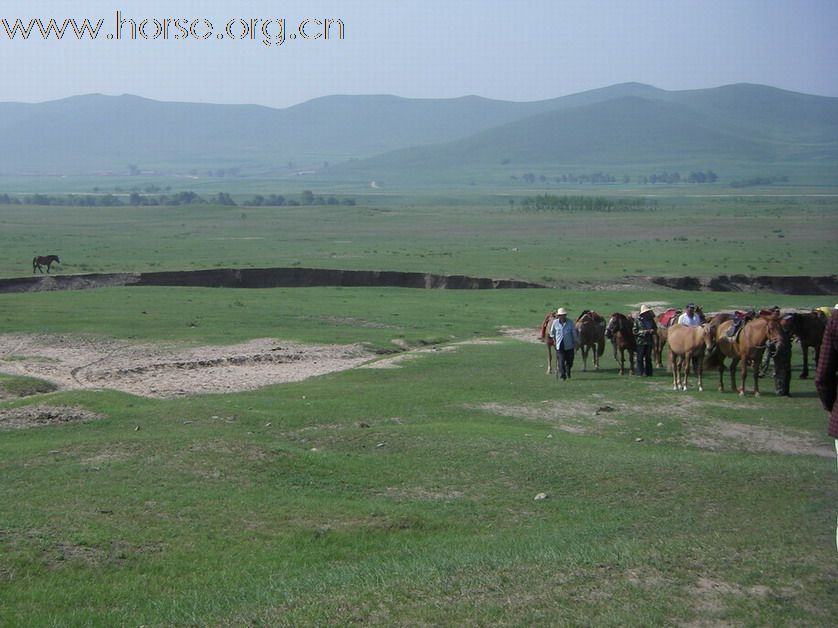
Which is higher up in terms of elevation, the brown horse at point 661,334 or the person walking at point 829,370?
the person walking at point 829,370

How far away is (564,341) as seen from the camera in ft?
82.5

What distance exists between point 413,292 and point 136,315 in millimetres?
14904

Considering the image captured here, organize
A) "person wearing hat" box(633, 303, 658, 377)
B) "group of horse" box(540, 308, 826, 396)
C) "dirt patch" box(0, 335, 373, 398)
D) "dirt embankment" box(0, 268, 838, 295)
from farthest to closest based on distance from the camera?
1. "dirt embankment" box(0, 268, 838, 295)
2. "person wearing hat" box(633, 303, 658, 377)
3. "dirt patch" box(0, 335, 373, 398)
4. "group of horse" box(540, 308, 826, 396)

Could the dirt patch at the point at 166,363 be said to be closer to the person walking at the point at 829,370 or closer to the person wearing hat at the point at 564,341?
the person wearing hat at the point at 564,341

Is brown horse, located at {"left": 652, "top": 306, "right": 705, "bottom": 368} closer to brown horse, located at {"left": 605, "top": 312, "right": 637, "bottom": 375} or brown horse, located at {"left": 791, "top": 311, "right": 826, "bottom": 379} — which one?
brown horse, located at {"left": 605, "top": 312, "right": 637, "bottom": 375}

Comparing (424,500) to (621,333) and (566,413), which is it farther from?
(621,333)

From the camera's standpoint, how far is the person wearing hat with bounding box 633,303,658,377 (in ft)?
84.5

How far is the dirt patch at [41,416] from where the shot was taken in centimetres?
1898

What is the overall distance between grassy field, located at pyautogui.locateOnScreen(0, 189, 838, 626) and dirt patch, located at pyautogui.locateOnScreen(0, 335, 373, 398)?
1.32m

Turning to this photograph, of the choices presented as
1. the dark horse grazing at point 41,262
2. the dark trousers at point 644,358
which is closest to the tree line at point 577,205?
the dark horse grazing at point 41,262

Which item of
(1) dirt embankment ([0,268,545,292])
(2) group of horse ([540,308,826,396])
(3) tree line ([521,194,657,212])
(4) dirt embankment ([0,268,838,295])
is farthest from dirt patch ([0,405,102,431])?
(3) tree line ([521,194,657,212])

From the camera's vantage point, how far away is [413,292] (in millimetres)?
48344

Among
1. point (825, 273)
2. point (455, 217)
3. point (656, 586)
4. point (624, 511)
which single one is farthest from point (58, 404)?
point (455, 217)

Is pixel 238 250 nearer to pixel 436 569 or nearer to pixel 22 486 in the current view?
pixel 22 486
